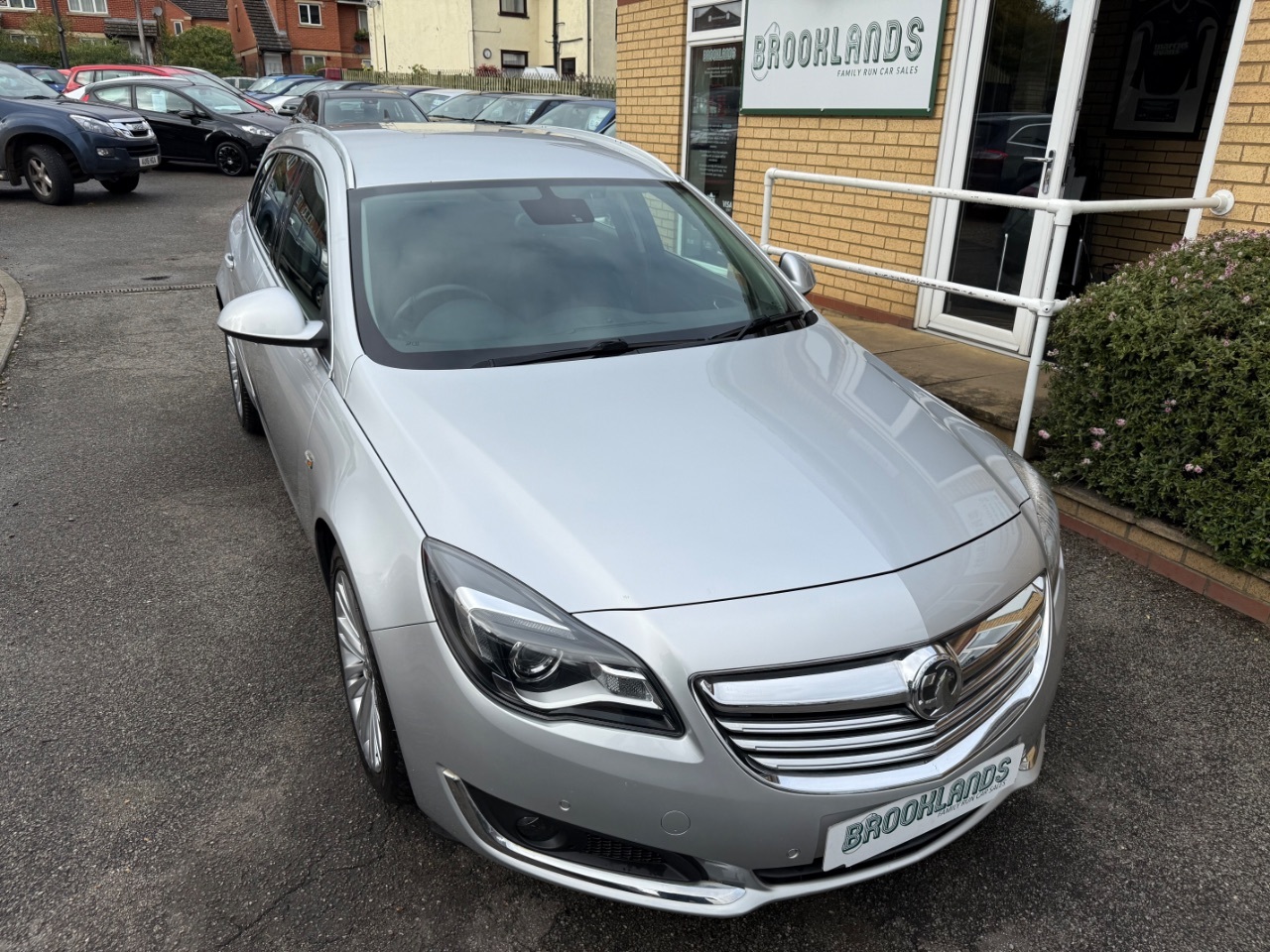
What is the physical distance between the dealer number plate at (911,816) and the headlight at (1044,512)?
1.65 ft

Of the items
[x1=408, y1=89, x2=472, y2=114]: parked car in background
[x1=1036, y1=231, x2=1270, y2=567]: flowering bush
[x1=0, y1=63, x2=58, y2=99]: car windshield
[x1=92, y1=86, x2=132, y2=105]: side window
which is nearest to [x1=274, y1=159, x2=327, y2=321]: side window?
[x1=1036, y1=231, x2=1270, y2=567]: flowering bush

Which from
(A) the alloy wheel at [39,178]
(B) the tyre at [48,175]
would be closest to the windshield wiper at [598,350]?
(B) the tyre at [48,175]

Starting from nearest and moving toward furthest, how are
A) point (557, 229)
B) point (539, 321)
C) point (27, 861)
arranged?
point (27, 861) < point (539, 321) < point (557, 229)

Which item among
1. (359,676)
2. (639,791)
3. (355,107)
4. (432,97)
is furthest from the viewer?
(432,97)

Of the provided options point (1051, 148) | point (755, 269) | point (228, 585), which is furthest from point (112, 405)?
point (1051, 148)

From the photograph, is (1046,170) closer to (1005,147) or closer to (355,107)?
(1005,147)

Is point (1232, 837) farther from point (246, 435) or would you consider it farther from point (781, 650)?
point (246, 435)

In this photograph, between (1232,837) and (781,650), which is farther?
(1232,837)

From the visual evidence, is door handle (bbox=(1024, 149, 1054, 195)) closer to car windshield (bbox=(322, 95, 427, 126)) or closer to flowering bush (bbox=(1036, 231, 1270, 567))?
flowering bush (bbox=(1036, 231, 1270, 567))

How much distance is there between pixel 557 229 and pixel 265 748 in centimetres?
188

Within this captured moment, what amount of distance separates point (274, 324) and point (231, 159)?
635 inches

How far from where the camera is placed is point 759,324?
10.0 ft

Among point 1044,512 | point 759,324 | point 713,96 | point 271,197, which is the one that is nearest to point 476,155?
point 759,324

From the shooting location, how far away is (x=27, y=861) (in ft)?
7.42
